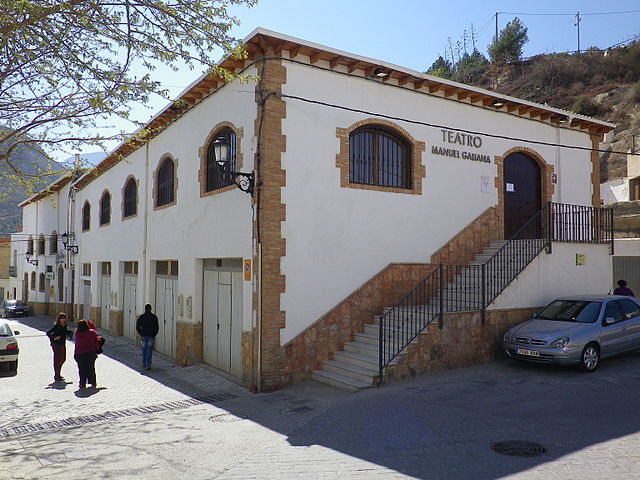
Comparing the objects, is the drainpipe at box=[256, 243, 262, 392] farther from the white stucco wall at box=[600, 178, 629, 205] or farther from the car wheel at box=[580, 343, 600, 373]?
the white stucco wall at box=[600, 178, 629, 205]

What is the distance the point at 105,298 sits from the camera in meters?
20.9

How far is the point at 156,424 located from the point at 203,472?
7.88 feet

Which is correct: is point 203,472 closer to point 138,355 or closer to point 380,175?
point 380,175

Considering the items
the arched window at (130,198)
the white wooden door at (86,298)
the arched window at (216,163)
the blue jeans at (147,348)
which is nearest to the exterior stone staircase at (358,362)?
the arched window at (216,163)

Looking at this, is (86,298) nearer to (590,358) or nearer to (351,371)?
(351,371)

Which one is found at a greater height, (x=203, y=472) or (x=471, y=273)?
(x=471, y=273)

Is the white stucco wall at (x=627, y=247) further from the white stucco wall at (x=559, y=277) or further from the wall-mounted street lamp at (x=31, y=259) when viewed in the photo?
the wall-mounted street lamp at (x=31, y=259)

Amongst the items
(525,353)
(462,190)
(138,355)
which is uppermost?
(462,190)

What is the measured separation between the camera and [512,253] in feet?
39.6

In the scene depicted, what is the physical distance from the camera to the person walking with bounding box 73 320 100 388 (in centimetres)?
1059

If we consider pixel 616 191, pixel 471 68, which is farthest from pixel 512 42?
pixel 616 191

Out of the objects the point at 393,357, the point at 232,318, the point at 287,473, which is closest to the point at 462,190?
the point at 393,357

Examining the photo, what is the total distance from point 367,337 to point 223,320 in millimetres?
3188

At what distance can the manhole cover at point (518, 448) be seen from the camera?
577cm
